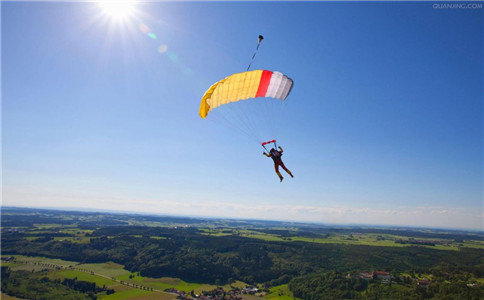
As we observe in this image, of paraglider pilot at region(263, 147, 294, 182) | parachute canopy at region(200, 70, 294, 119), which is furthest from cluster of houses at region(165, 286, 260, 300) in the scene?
parachute canopy at region(200, 70, 294, 119)

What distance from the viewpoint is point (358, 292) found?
4384 centimetres

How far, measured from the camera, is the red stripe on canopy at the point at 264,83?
49.6 feet

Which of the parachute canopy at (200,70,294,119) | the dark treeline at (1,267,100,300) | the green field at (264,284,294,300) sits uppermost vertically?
the parachute canopy at (200,70,294,119)

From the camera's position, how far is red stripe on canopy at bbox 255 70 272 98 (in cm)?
1511

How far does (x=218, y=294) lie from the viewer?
45188mm

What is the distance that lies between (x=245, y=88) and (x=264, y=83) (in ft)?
3.78

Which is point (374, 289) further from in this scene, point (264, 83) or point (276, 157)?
point (264, 83)

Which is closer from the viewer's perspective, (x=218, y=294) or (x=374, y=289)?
(x=374, y=289)

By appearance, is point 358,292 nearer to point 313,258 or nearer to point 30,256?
point 313,258

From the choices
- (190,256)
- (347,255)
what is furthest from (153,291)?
(347,255)

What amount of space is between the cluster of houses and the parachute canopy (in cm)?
3833

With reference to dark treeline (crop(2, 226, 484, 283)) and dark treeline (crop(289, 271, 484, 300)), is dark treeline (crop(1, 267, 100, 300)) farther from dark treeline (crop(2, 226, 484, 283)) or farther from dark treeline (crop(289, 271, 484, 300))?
dark treeline (crop(289, 271, 484, 300))

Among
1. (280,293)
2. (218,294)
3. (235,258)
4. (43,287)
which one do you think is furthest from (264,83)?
(235,258)

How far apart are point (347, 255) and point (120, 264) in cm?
5847
